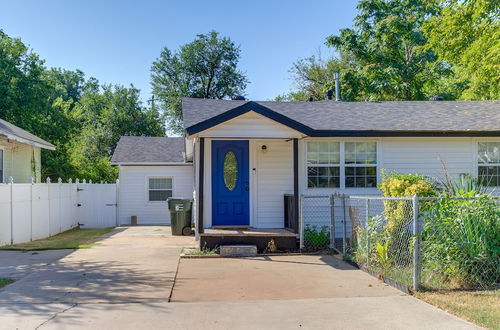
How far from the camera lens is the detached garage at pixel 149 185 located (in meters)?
19.0

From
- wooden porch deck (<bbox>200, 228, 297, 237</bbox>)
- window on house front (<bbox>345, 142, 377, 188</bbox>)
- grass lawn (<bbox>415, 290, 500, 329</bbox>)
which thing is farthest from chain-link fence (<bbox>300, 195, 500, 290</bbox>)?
window on house front (<bbox>345, 142, 377, 188</bbox>)

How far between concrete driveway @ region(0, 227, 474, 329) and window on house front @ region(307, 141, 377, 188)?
2.76 meters

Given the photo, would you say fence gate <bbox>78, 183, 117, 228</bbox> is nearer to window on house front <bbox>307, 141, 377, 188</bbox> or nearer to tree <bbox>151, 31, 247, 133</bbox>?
window on house front <bbox>307, 141, 377, 188</bbox>

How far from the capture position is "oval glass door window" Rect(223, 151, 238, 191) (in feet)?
38.0

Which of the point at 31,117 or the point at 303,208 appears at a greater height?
the point at 31,117

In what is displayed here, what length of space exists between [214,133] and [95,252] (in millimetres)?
3922

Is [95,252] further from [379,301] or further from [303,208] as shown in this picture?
[379,301]

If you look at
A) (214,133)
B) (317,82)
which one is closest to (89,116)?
(317,82)

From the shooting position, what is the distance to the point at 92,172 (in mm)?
27203

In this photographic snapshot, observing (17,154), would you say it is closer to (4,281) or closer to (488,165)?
(4,281)

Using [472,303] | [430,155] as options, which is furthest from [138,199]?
[472,303]

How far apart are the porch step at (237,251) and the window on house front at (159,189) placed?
9.66m

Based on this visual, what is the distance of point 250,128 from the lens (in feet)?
34.4

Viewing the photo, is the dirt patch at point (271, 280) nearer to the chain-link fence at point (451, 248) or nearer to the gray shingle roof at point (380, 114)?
the chain-link fence at point (451, 248)
